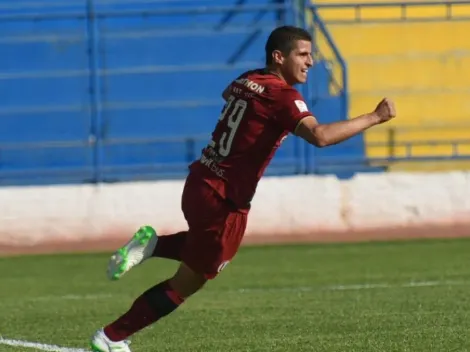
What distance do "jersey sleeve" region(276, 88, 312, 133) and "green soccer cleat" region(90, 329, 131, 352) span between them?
1.49 meters

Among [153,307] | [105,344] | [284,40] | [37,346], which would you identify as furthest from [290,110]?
[37,346]

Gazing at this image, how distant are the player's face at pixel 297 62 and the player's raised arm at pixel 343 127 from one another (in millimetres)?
388

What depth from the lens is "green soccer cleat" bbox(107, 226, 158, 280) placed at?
6500 millimetres

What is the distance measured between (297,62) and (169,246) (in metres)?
1.22

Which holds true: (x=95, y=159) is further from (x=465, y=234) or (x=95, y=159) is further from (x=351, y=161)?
(x=465, y=234)

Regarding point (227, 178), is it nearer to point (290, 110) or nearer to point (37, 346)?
point (290, 110)

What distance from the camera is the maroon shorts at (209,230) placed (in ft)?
21.1

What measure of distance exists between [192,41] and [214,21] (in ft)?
2.47

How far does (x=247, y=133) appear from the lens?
6.37 meters

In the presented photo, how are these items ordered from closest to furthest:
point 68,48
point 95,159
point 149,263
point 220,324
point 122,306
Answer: point 220,324
point 122,306
point 149,263
point 95,159
point 68,48

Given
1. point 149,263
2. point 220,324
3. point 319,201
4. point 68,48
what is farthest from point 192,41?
point 220,324

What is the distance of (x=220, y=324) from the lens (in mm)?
8234

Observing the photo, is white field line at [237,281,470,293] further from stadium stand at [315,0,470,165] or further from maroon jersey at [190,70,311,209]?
stadium stand at [315,0,470,165]

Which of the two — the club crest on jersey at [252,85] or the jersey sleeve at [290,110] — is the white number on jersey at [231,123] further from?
the jersey sleeve at [290,110]
